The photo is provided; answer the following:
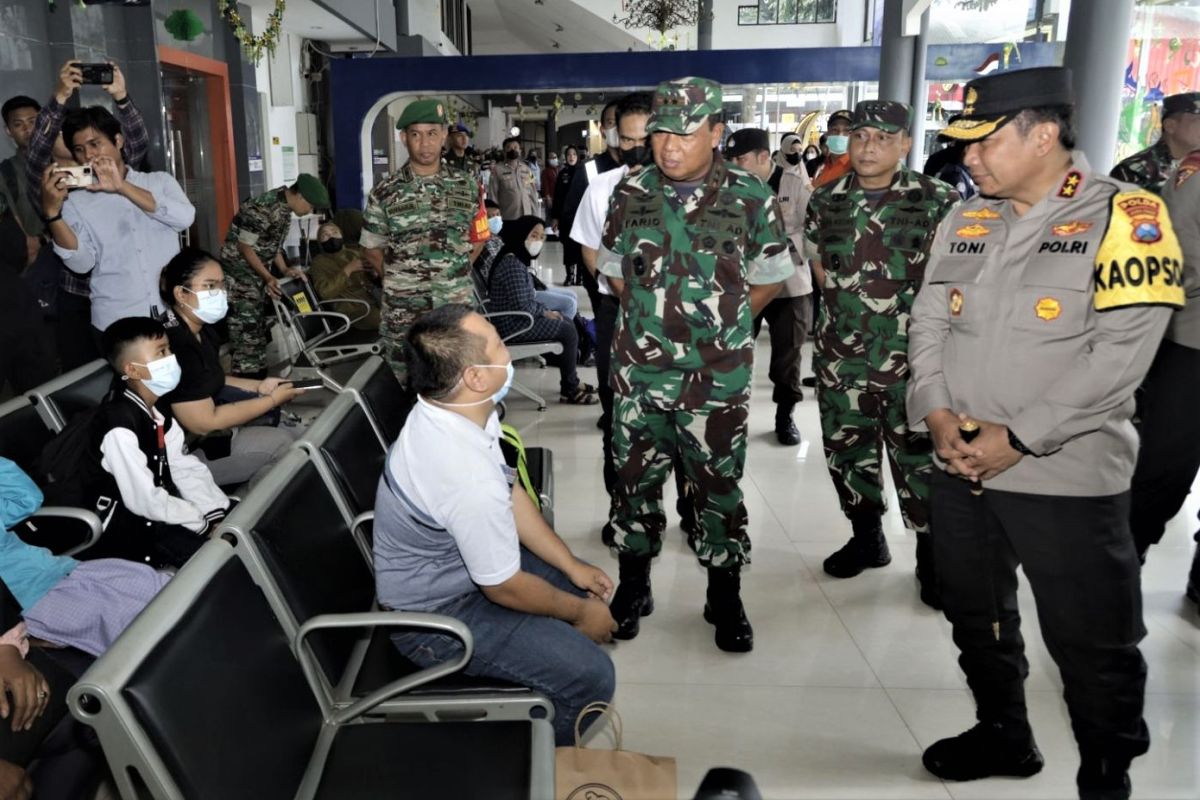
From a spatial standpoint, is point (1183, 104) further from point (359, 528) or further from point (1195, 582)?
point (359, 528)

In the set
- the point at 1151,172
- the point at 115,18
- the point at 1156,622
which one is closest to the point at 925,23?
the point at 1151,172

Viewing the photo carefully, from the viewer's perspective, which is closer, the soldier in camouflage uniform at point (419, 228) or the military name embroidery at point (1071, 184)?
the military name embroidery at point (1071, 184)

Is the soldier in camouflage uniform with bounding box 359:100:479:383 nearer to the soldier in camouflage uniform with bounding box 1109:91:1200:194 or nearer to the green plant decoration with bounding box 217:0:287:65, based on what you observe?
the soldier in camouflage uniform with bounding box 1109:91:1200:194

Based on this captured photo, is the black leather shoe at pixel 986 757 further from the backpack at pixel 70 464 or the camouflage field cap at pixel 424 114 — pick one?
the camouflage field cap at pixel 424 114

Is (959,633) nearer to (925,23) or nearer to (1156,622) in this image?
(1156,622)

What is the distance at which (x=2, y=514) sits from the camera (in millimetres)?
1881

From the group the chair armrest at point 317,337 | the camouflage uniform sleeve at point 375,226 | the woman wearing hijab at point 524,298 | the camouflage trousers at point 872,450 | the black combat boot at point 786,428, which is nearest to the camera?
the camouflage trousers at point 872,450

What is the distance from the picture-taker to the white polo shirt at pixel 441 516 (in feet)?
5.32

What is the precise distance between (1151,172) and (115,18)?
20.2 ft

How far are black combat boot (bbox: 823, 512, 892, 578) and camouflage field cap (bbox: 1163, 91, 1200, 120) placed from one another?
5.83 feet

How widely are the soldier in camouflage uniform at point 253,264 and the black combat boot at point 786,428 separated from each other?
9.68ft

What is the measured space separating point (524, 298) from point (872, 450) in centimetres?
271

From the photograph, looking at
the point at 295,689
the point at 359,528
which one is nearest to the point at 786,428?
the point at 359,528

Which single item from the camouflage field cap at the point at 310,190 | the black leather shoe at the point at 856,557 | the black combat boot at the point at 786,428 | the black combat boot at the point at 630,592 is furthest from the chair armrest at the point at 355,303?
the black leather shoe at the point at 856,557
